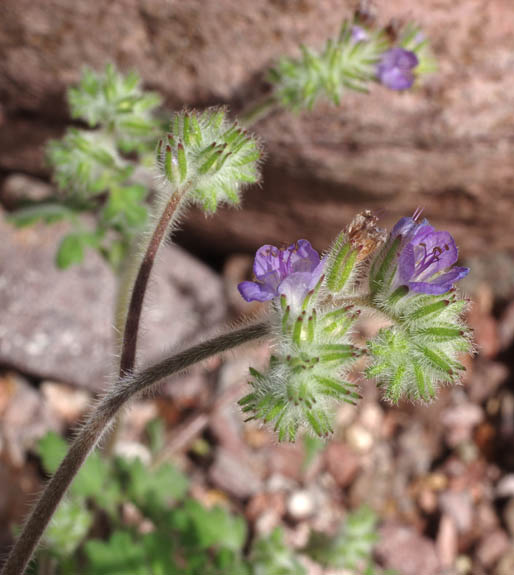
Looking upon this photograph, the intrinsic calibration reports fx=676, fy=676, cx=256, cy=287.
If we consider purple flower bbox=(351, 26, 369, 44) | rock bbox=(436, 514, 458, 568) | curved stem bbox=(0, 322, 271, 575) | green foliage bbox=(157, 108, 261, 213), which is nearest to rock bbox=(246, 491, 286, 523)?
rock bbox=(436, 514, 458, 568)

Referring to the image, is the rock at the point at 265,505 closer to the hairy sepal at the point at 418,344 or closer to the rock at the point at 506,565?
the rock at the point at 506,565

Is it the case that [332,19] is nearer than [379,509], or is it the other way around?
[332,19]

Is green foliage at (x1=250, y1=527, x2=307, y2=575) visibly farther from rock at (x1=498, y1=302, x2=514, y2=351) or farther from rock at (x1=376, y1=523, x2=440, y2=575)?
rock at (x1=498, y1=302, x2=514, y2=351)

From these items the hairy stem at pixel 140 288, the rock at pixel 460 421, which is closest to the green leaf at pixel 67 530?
the hairy stem at pixel 140 288

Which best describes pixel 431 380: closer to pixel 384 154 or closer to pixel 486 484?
pixel 384 154

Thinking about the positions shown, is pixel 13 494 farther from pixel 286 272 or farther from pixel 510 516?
pixel 510 516

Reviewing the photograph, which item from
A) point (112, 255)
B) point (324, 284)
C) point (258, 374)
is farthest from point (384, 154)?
point (258, 374)
